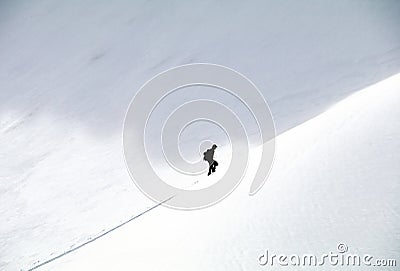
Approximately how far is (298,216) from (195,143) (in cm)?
196

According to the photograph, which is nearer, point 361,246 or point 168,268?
point 361,246

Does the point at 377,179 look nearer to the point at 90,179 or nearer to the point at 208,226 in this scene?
the point at 208,226

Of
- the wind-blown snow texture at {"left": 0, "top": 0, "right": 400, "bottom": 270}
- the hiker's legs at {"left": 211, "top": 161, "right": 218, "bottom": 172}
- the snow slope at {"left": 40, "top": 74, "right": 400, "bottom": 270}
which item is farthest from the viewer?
the hiker's legs at {"left": 211, "top": 161, "right": 218, "bottom": 172}

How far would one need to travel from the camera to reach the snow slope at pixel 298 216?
1.45m

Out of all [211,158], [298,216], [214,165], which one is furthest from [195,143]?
[298,216]

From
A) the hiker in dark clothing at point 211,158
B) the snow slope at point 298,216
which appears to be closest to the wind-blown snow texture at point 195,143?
the snow slope at point 298,216

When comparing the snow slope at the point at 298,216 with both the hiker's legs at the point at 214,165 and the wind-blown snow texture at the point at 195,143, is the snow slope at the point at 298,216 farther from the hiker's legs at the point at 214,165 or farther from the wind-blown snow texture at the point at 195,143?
the hiker's legs at the point at 214,165

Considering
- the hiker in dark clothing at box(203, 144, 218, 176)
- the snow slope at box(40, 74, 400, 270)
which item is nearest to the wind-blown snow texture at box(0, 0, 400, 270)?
the snow slope at box(40, 74, 400, 270)

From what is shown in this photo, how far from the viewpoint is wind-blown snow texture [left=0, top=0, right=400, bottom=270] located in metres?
1.62

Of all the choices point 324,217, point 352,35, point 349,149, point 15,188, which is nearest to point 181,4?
point 352,35

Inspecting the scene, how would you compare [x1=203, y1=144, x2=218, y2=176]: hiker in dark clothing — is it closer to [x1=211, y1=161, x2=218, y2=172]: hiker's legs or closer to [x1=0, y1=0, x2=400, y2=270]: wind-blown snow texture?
[x1=211, y1=161, x2=218, y2=172]: hiker's legs

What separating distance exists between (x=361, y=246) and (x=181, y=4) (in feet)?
16.3

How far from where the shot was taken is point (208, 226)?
1.78 meters

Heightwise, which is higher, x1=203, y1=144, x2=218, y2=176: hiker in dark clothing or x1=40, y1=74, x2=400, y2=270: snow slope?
x1=203, y1=144, x2=218, y2=176: hiker in dark clothing
